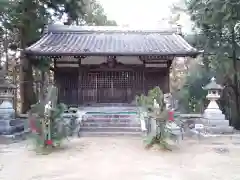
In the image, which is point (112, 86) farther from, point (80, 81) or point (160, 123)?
point (160, 123)

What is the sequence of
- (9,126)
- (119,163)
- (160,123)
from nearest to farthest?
(119,163) → (160,123) → (9,126)

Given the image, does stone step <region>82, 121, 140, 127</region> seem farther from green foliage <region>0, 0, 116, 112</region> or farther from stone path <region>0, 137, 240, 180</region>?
green foliage <region>0, 0, 116, 112</region>

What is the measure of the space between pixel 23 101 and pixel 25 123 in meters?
5.41

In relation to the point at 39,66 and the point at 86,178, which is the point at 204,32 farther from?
the point at 86,178

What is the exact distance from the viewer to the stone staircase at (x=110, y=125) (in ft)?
35.4

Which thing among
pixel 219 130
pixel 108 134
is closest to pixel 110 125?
pixel 108 134

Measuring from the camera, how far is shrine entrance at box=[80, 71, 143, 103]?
14.7 m

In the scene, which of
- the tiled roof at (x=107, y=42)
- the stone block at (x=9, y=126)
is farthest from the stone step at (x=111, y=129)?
the tiled roof at (x=107, y=42)

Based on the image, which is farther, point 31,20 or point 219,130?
point 31,20

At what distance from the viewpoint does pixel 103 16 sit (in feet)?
85.1

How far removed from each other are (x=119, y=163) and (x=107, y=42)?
9993 millimetres

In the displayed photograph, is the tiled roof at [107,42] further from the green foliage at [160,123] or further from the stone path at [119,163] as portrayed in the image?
the stone path at [119,163]

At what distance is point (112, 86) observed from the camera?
14852 millimetres

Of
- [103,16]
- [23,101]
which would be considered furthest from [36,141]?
[103,16]
